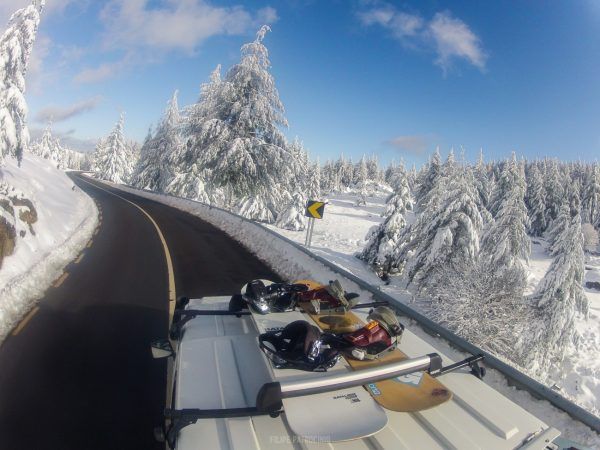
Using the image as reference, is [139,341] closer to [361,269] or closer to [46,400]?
[46,400]

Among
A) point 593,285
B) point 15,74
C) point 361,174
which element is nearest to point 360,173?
point 361,174

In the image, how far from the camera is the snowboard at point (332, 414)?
229 cm

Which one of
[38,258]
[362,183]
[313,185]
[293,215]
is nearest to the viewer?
[38,258]

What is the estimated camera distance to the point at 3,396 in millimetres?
4301

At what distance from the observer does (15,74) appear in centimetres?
1418

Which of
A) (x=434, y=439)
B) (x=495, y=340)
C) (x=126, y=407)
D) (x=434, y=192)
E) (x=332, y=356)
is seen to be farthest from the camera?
(x=434, y=192)

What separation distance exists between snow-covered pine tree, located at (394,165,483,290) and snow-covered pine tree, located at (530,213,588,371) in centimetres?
518

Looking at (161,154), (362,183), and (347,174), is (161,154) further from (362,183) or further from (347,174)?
(347,174)

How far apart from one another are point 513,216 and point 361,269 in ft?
50.6

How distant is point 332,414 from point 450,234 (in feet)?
63.0

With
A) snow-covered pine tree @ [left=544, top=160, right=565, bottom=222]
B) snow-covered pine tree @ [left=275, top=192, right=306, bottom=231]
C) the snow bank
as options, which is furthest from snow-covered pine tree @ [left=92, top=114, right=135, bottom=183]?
snow-covered pine tree @ [left=544, top=160, right=565, bottom=222]

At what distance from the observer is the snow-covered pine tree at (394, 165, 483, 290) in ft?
65.4

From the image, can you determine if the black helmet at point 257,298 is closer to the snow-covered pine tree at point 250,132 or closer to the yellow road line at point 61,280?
the yellow road line at point 61,280

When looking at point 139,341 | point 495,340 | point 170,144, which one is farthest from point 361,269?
point 170,144
